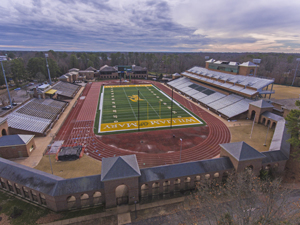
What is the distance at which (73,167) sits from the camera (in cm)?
2462

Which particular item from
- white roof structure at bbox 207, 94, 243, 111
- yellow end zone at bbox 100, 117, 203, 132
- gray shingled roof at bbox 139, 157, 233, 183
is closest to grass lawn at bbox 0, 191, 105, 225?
gray shingled roof at bbox 139, 157, 233, 183

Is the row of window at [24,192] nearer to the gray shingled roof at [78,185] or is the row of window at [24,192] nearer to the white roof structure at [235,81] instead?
the gray shingled roof at [78,185]

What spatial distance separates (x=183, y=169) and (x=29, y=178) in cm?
1677

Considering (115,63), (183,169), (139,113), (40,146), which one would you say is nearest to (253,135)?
(183,169)

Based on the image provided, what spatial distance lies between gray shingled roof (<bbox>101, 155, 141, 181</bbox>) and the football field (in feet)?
51.7

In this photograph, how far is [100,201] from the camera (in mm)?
18859

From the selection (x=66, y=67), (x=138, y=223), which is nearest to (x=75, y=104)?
(x=138, y=223)

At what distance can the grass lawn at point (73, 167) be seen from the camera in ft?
76.8

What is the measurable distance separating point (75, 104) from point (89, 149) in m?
28.6

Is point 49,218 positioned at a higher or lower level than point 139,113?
lower

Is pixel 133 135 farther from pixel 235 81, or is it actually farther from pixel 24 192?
pixel 235 81

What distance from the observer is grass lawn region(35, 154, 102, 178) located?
23422mm

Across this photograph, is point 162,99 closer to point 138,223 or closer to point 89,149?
point 89,149

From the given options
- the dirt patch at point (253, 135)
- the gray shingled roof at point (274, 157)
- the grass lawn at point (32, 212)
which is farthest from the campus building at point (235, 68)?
the grass lawn at point (32, 212)
